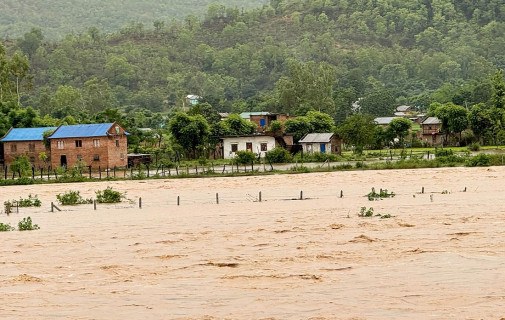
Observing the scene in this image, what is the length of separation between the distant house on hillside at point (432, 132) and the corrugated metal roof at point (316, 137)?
14.1m

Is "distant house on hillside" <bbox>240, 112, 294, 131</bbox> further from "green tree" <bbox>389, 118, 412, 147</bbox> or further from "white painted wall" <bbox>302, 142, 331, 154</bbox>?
"green tree" <bbox>389, 118, 412, 147</bbox>

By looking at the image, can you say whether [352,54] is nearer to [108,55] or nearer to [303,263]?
[108,55]

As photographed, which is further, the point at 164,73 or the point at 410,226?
the point at 164,73

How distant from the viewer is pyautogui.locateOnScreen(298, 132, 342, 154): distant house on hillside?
196 ft

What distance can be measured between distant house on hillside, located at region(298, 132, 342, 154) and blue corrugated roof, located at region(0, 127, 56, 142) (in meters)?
19.3

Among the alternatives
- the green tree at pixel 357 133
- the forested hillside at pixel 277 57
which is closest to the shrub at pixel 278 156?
the green tree at pixel 357 133

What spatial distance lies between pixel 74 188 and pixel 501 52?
135351 millimetres

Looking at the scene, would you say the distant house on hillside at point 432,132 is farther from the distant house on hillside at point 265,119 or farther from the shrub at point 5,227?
the shrub at point 5,227

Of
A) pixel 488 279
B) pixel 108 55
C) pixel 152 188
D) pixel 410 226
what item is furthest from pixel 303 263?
pixel 108 55

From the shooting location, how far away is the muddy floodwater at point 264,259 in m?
14.4

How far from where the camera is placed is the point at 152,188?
4222 cm

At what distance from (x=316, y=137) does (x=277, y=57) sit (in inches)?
3842

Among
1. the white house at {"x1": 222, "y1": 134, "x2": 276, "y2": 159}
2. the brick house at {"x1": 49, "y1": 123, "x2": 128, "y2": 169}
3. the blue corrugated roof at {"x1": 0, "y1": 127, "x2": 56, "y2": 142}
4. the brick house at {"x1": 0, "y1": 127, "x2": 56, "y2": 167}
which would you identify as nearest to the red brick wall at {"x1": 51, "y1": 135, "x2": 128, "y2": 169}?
the brick house at {"x1": 49, "y1": 123, "x2": 128, "y2": 169}

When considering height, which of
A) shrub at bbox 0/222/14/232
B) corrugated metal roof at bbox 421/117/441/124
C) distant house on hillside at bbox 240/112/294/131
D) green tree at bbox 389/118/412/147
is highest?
distant house on hillside at bbox 240/112/294/131
